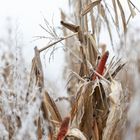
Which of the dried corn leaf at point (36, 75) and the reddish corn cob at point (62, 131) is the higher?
the dried corn leaf at point (36, 75)

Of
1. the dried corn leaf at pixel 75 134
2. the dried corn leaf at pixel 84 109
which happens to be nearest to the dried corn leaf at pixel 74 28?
the dried corn leaf at pixel 84 109

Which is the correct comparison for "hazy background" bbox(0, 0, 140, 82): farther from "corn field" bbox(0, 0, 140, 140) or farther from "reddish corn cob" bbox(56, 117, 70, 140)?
"reddish corn cob" bbox(56, 117, 70, 140)

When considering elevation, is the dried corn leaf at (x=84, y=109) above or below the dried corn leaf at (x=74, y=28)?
below

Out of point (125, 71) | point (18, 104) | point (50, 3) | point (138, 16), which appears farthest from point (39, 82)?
point (50, 3)

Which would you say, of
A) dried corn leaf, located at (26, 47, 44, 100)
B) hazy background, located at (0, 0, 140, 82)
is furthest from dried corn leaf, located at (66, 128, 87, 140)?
hazy background, located at (0, 0, 140, 82)

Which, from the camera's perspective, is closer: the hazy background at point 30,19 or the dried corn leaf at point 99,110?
the dried corn leaf at point 99,110

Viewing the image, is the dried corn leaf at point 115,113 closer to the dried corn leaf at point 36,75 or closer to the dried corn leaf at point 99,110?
the dried corn leaf at point 99,110

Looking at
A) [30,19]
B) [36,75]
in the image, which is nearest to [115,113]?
[36,75]

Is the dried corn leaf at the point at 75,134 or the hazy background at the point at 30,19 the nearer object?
the dried corn leaf at the point at 75,134

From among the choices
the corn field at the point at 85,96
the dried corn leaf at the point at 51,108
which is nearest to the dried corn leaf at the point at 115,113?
the corn field at the point at 85,96

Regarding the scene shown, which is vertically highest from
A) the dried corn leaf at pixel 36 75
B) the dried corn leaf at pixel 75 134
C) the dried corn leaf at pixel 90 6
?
the dried corn leaf at pixel 90 6

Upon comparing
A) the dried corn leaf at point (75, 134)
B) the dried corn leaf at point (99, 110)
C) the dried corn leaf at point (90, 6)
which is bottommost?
the dried corn leaf at point (75, 134)

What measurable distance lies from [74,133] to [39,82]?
132mm

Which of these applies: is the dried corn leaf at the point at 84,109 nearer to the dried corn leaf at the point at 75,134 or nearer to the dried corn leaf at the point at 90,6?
the dried corn leaf at the point at 75,134
